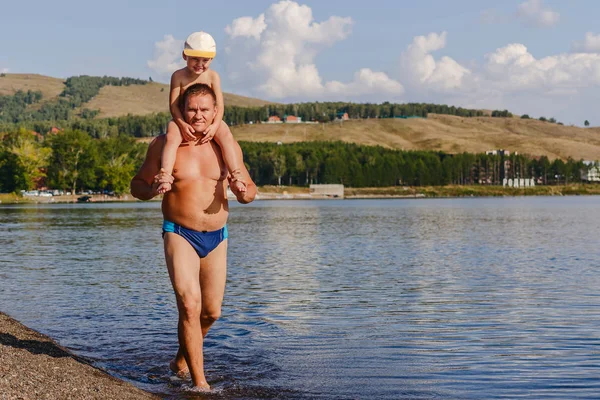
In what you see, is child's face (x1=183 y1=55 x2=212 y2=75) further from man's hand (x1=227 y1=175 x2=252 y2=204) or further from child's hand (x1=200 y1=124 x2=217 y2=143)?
man's hand (x1=227 y1=175 x2=252 y2=204)

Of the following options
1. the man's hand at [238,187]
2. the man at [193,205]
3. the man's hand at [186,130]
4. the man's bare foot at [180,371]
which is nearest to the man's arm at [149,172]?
the man at [193,205]

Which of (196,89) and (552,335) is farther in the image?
(552,335)

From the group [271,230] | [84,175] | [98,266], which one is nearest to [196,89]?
[98,266]

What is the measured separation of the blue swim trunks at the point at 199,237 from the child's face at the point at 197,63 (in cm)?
194

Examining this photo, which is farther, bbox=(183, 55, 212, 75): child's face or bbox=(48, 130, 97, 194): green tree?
bbox=(48, 130, 97, 194): green tree

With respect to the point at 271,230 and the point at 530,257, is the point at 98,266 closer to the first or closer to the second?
the point at 530,257

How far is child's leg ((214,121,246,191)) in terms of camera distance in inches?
401

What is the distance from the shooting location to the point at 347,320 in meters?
18.3

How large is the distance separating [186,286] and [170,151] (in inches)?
66.6

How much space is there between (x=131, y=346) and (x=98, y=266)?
58.8ft

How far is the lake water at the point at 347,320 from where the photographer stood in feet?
40.5

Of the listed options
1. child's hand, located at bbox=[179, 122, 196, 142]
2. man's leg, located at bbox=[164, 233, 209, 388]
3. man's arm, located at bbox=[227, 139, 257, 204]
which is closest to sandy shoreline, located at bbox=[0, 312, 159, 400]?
man's leg, located at bbox=[164, 233, 209, 388]

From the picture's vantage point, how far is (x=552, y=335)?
644 inches

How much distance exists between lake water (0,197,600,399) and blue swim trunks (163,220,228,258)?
2.05 meters
